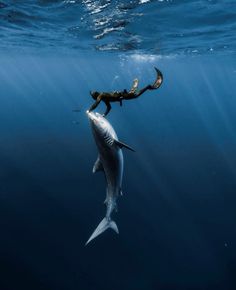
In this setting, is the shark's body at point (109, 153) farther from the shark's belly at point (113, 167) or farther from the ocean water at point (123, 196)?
the ocean water at point (123, 196)

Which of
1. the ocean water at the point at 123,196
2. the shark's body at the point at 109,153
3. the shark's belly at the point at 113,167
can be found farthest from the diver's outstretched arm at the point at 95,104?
the ocean water at the point at 123,196

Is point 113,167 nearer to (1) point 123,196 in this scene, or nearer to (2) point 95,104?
(2) point 95,104

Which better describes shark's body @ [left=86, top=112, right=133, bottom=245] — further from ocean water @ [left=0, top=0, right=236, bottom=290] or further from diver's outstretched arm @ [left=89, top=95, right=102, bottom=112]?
ocean water @ [left=0, top=0, right=236, bottom=290]

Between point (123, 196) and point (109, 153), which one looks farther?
point (123, 196)

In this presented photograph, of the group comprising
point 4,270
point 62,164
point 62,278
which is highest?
point 4,270

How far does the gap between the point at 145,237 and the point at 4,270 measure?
6.05 metres

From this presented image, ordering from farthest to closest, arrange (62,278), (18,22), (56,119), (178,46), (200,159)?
(56,119)
(178,46)
(200,159)
(18,22)
(62,278)

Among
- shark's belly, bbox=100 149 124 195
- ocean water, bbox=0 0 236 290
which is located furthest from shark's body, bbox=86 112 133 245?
ocean water, bbox=0 0 236 290

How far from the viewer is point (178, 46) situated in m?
32.1

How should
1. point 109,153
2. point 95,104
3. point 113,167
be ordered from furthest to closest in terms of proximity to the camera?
point 113,167, point 109,153, point 95,104

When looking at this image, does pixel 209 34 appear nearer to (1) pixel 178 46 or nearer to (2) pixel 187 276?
(1) pixel 178 46

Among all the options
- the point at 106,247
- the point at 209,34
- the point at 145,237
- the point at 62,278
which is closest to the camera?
the point at 62,278

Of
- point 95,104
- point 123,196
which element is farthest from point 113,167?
point 123,196

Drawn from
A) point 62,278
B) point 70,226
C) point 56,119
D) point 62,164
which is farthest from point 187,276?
point 56,119
